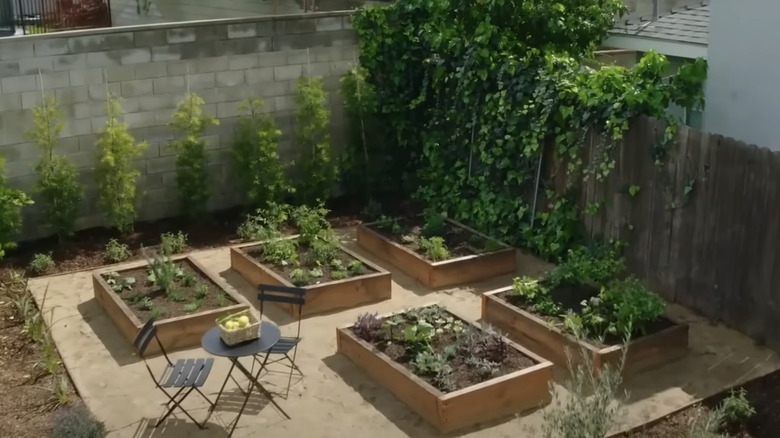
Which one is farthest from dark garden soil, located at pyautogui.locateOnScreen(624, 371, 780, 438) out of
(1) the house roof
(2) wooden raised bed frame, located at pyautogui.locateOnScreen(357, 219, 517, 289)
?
(1) the house roof

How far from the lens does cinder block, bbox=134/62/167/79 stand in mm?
9531

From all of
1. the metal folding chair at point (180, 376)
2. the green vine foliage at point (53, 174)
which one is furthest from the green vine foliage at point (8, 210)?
the metal folding chair at point (180, 376)

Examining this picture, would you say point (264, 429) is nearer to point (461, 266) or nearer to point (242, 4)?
point (461, 266)

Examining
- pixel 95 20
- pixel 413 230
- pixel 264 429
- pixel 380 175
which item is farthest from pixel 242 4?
pixel 264 429

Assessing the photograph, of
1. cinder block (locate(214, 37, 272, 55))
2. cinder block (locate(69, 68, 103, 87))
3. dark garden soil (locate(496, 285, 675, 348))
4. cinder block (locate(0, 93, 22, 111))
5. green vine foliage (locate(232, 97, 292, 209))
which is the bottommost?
dark garden soil (locate(496, 285, 675, 348))

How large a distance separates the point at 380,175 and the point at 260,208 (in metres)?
1.55

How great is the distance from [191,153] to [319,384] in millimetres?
3760

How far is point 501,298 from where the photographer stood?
303 inches

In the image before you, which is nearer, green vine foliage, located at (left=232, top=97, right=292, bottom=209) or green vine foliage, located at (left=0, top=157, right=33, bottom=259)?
green vine foliage, located at (left=0, top=157, right=33, bottom=259)

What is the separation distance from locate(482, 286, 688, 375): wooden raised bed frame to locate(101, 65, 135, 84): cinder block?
452 centimetres

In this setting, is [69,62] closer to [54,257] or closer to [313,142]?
[54,257]

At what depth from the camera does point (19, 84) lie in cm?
895

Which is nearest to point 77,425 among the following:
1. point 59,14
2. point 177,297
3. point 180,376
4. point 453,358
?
point 180,376

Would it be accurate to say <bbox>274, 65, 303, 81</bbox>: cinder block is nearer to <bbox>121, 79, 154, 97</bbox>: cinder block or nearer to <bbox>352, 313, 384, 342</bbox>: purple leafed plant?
<bbox>121, 79, 154, 97</bbox>: cinder block
